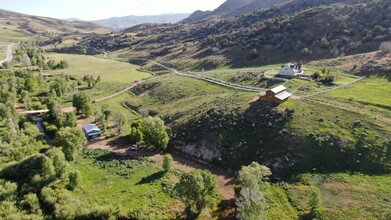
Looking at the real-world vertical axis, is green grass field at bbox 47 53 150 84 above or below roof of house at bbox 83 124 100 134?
below

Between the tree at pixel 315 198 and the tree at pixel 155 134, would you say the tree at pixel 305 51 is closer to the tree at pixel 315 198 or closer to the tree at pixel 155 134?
the tree at pixel 155 134

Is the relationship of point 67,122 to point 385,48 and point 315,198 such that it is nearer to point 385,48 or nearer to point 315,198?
point 315,198

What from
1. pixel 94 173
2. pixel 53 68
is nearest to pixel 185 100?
pixel 94 173

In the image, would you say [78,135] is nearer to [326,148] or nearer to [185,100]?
[185,100]

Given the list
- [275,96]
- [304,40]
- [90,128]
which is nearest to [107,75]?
[90,128]

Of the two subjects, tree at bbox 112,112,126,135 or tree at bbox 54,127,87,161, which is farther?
tree at bbox 112,112,126,135

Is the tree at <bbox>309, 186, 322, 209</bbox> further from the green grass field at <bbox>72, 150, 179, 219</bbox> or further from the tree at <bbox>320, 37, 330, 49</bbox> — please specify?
the tree at <bbox>320, 37, 330, 49</bbox>

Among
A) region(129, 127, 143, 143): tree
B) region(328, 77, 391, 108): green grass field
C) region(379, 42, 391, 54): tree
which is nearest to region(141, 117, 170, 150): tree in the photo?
region(129, 127, 143, 143): tree
